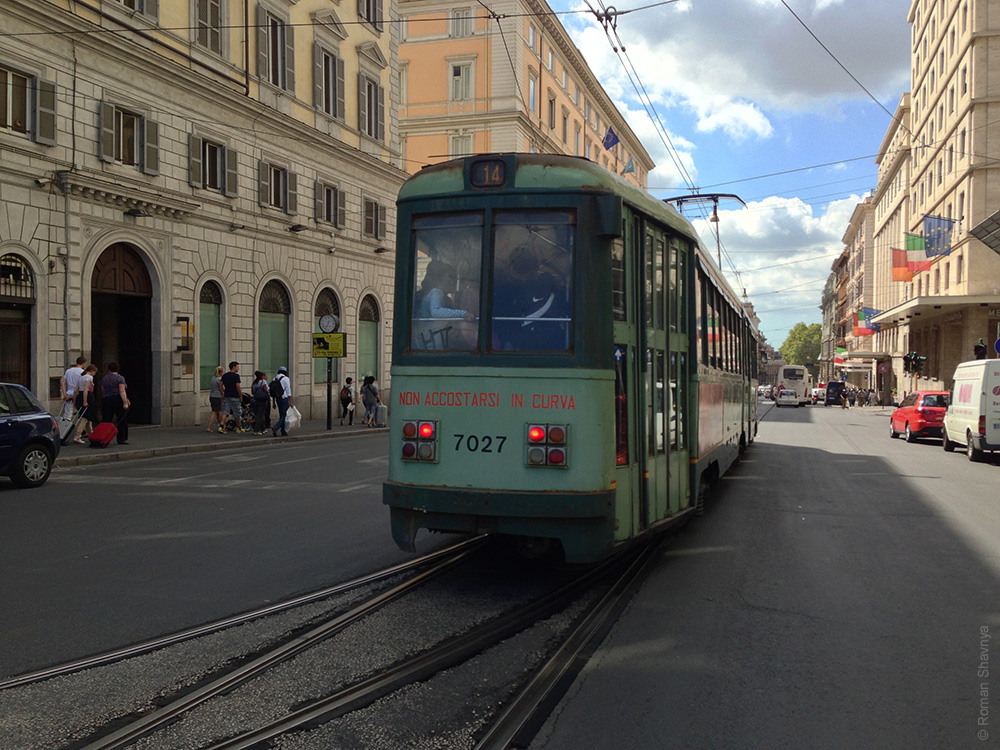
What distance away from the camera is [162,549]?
7.45 meters

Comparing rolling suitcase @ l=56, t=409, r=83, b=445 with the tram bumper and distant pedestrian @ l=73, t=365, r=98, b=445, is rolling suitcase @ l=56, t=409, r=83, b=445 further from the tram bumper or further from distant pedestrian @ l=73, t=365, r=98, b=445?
the tram bumper

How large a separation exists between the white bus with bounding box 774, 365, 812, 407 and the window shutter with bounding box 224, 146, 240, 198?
165 ft

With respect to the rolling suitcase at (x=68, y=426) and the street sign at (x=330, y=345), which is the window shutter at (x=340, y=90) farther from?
the rolling suitcase at (x=68, y=426)

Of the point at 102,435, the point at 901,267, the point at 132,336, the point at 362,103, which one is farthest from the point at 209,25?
the point at 901,267

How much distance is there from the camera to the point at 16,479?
1139cm

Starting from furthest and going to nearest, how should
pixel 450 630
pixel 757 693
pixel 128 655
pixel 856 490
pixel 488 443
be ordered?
1. pixel 856 490
2. pixel 488 443
3. pixel 450 630
4. pixel 128 655
5. pixel 757 693

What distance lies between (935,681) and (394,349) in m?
3.96

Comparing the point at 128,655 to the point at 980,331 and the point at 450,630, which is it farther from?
the point at 980,331

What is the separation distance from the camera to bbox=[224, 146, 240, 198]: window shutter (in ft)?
80.2

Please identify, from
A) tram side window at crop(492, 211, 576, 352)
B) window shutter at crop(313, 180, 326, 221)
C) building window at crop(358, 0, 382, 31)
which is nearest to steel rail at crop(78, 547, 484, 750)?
tram side window at crop(492, 211, 576, 352)

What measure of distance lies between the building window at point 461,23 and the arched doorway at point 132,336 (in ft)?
96.4

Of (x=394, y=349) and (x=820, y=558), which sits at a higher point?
(x=394, y=349)

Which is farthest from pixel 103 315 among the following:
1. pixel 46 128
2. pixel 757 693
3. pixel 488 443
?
pixel 757 693

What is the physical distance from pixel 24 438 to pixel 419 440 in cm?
791
